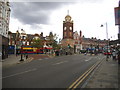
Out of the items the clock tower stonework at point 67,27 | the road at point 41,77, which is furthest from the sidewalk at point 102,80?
the clock tower stonework at point 67,27

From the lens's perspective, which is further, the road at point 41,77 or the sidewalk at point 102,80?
the road at point 41,77

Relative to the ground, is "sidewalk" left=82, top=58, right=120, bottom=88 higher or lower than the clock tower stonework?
lower

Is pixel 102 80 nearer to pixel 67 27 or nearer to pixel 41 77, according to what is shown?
pixel 41 77

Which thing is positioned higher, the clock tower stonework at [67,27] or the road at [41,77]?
the clock tower stonework at [67,27]

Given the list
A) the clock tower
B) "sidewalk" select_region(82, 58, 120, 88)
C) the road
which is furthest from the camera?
the clock tower

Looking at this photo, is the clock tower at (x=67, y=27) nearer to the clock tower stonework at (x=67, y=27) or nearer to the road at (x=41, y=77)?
the clock tower stonework at (x=67, y=27)

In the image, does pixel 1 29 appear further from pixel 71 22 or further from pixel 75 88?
pixel 71 22

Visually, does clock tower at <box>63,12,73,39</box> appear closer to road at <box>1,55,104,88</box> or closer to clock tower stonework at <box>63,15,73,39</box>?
clock tower stonework at <box>63,15,73,39</box>

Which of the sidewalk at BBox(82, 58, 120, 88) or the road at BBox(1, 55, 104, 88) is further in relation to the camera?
the road at BBox(1, 55, 104, 88)

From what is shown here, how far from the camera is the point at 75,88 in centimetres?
675

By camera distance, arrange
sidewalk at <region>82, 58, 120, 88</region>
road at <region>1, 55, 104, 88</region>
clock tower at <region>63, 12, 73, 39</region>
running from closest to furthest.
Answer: sidewalk at <region>82, 58, 120, 88</region> → road at <region>1, 55, 104, 88</region> → clock tower at <region>63, 12, 73, 39</region>

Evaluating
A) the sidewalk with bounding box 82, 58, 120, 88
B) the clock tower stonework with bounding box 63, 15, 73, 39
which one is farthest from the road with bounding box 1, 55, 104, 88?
the clock tower stonework with bounding box 63, 15, 73, 39

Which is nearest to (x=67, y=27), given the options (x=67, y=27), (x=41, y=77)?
(x=67, y=27)

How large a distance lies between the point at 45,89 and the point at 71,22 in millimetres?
76868
